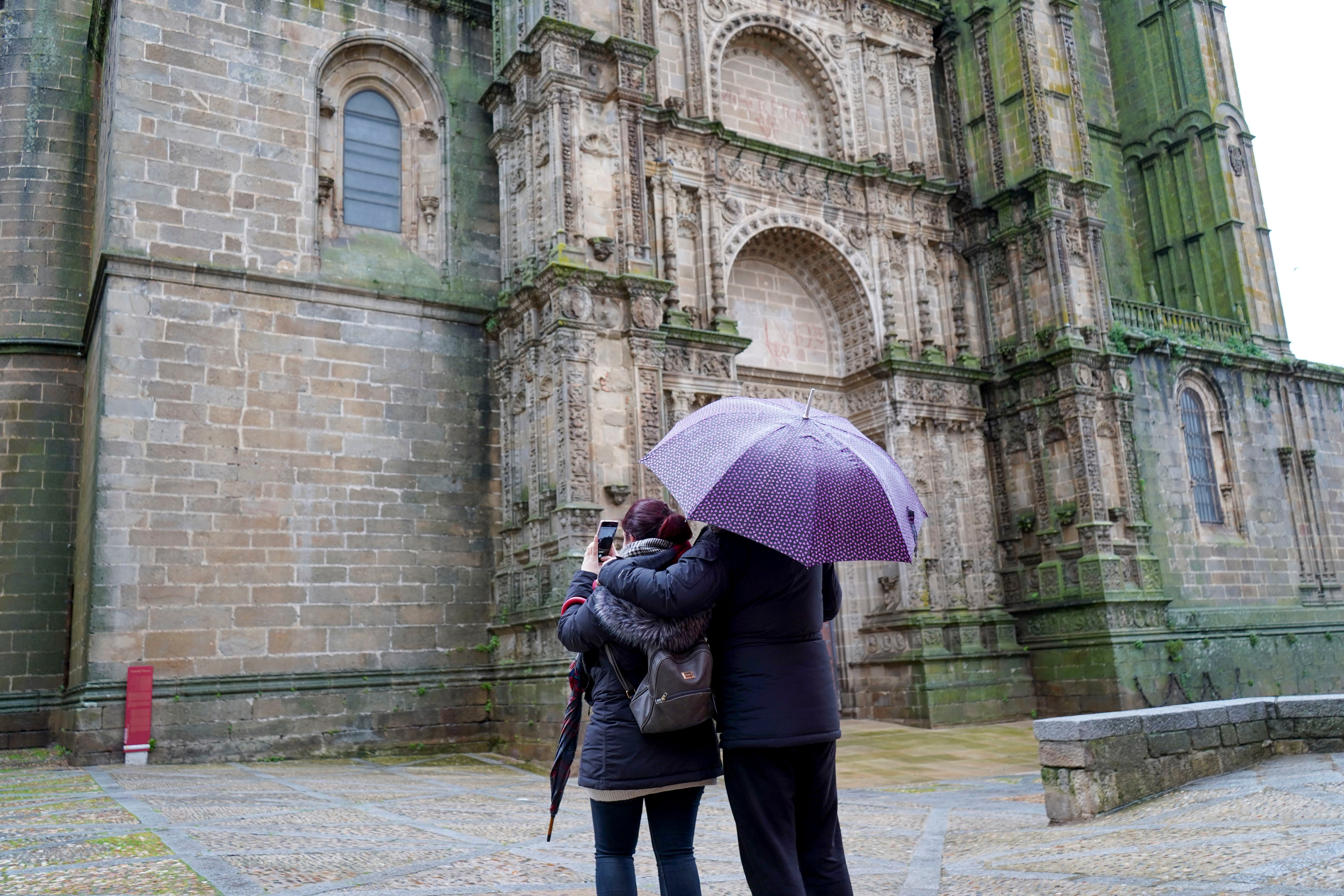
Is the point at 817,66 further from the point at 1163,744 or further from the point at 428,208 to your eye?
the point at 1163,744

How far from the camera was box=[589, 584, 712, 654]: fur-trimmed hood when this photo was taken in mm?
3842

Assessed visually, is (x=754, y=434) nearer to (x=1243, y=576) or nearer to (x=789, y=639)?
(x=789, y=639)

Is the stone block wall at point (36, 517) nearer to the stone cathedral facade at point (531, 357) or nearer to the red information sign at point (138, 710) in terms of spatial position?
the stone cathedral facade at point (531, 357)

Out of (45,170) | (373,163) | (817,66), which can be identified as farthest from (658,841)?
(817,66)

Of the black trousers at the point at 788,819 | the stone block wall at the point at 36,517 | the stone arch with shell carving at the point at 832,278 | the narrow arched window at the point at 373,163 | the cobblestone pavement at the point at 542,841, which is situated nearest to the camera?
the black trousers at the point at 788,819

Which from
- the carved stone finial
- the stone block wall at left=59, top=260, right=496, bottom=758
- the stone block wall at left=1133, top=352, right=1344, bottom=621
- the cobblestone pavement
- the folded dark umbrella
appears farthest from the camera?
the stone block wall at left=1133, top=352, right=1344, bottom=621

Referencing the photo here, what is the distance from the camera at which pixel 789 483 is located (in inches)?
153

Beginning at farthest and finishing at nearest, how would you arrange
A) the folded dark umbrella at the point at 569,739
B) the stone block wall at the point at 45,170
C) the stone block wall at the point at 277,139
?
1. the stone block wall at the point at 45,170
2. the stone block wall at the point at 277,139
3. the folded dark umbrella at the point at 569,739

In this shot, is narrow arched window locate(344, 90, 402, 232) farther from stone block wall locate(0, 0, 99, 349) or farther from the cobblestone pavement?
the cobblestone pavement

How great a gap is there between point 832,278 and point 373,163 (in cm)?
881

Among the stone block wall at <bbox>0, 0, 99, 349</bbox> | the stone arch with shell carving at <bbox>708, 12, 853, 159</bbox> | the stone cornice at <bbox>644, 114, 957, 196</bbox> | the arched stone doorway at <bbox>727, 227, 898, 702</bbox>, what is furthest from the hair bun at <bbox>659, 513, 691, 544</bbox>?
the stone arch with shell carving at <bbox>708, 12, 853, 159</bbox>

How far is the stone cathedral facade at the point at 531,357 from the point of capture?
13836mm

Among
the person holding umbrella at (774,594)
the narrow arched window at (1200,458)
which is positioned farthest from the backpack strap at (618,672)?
the narrow arched window at (1200,458)

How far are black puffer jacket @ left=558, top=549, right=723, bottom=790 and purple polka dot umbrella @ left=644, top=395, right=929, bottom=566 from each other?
1.30 ft
